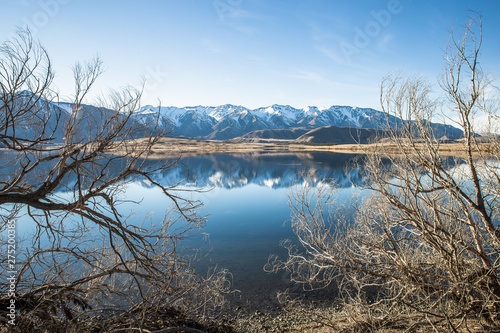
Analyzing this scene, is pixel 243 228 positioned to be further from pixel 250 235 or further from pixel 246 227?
pixel 250 235

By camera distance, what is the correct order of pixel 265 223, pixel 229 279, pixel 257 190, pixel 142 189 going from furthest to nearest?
pixel 257 190, pixel 142 189, pixel 265 223, pixel 229 279

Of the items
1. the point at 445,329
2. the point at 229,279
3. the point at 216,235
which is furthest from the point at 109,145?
the point at 216,235

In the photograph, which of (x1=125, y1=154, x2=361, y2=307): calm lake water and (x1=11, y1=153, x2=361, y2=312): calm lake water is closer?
(x1=11, y1=153, x2=361, y2=312): calm lake water

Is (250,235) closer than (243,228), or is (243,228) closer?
(250,235)

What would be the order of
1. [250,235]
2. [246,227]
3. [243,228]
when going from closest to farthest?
[250,235], [243,228], [246,227]

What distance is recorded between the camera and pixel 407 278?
22.0ft

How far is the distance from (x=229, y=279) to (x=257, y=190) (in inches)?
815

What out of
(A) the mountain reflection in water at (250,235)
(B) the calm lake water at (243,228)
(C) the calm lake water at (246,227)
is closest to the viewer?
(A) the mountain reflection in water at (250,235)

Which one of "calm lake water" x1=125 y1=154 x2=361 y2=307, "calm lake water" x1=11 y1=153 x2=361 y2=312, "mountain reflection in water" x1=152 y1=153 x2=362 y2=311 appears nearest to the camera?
"mountain reflection in water" x1=152 y1=153 x2=362 y2=311

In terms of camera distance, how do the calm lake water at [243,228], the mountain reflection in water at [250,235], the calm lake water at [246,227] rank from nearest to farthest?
the mountain reflection in water at [250,235]
the calm lake water at [243,228]
the calm lake water at [246,227]

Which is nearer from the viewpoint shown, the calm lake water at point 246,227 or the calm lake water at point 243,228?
the calm lake water at point 243,228

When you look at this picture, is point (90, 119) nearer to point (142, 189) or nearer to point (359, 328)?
point (359, 328)

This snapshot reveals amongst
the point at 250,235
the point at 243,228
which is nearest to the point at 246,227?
the point at 243,228

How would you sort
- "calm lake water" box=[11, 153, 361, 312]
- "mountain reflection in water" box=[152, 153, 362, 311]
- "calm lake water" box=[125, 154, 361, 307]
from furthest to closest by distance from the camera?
"calm lake water" box=[125, 154, 361, 307] < "calm lake water" box=[11, 153, 361, 312] < "mountain reflection in water" box=[152, 153, 362, 311]
